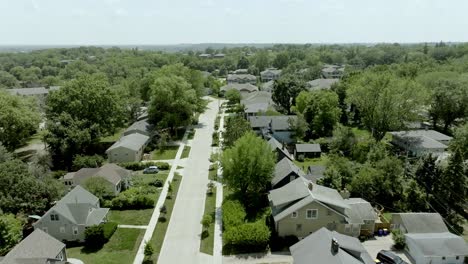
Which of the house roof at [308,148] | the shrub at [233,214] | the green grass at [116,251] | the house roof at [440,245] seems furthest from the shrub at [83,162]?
the house roof at [440,245]

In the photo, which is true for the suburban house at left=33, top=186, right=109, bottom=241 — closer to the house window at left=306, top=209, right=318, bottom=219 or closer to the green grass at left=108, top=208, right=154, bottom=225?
the green grass at left=108, top=208, right=154, bottom=225

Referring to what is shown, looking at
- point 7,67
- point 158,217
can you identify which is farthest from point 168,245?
point 7,67

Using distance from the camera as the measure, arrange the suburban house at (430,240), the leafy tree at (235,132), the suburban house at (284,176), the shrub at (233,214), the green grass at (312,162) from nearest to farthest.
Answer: the suburban house at (430,240) < the shrub at (233,214) < the suburban house at (284,176) < the leafy tree at (235,132) < the green grass at (312,162)

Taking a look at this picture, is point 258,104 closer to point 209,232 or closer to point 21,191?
point 209,232

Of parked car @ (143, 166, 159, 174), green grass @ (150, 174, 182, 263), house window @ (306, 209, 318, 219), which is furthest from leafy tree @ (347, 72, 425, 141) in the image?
parked car @ (143, 166, 159, 174)

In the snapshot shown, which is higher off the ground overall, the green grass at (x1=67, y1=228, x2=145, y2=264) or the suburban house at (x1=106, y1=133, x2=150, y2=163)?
the suburban house at (x1=106, y1=133, x2=150, y2=163)

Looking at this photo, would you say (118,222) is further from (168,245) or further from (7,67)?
(7,67)

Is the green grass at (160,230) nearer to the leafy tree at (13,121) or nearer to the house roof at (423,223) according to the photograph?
the house roof at (423,223)
